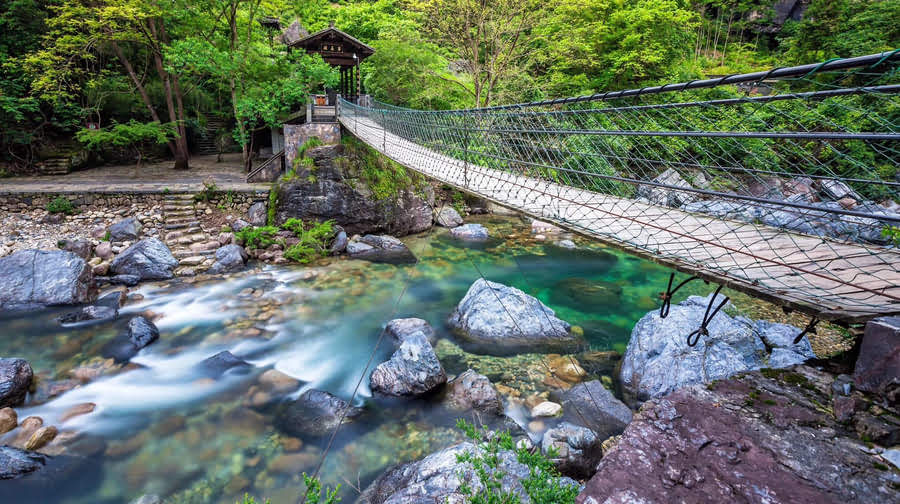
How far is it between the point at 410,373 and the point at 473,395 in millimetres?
551

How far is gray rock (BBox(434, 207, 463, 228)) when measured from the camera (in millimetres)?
8070

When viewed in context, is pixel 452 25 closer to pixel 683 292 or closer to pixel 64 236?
pixel 683 292

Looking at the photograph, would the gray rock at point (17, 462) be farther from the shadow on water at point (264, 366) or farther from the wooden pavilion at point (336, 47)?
the wooden pavilion at point (336, 47)

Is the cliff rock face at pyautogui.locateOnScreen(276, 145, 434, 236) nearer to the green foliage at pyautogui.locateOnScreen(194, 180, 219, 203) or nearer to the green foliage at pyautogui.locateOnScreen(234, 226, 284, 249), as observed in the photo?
the green foliage at pyautogui.locateOnScreen(234, 226, 284, 249)

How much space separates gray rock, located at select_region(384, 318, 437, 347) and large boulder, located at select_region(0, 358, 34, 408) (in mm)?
2936

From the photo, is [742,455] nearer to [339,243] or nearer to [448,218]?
[339,243]

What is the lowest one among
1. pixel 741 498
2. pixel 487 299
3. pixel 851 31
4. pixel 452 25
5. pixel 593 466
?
pixel 593 466

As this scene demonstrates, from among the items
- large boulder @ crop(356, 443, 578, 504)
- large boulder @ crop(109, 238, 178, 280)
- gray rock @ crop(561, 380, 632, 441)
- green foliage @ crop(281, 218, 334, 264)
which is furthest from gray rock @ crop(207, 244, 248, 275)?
gray rock @ crop(561, 380, 632, 441)

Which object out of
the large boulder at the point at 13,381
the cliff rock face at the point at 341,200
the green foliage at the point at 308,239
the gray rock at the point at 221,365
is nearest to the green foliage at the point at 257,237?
the green foliage at the point at 308,239

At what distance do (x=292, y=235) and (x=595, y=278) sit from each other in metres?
4.92

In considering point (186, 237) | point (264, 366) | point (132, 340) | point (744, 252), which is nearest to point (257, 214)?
point (186, 237)

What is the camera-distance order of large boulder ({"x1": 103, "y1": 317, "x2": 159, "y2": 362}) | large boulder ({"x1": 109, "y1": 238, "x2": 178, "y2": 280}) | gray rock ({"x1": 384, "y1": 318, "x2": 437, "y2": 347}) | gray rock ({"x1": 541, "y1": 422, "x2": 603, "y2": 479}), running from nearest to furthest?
gray rock ({"x1": 541, "y1": 422, "x2": 603, "y2": 479})
large boulder ({"x1": 103, "y1": 317, "x2": 159, "y2": 362})
gray rock ({"x1": 384, "y1": 318, "x2": 437, "y2": 347})
large boulder ({"x1": 109, "y1": 238, "x2": 178, "y2": 280})

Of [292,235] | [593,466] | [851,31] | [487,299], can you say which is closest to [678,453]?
[593,466]

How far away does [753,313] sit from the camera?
470cm
